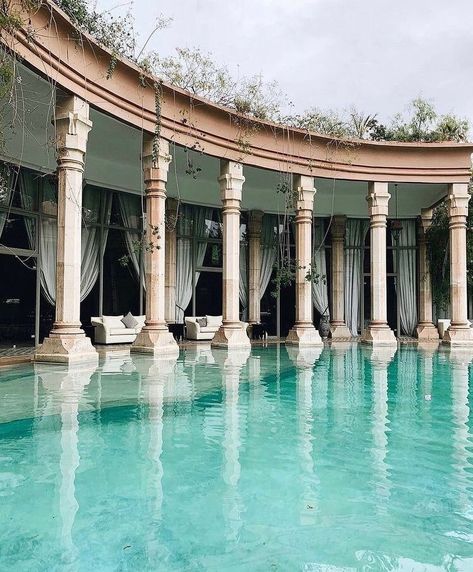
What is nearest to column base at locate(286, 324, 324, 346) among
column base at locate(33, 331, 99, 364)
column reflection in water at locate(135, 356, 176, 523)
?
column reflection in water at locate(135, 356, 176, 523)

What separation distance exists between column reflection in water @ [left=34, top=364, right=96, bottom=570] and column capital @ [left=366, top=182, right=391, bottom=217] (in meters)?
8.25

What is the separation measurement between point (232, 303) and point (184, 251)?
3985 mm

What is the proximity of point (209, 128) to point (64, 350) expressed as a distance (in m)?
5.40

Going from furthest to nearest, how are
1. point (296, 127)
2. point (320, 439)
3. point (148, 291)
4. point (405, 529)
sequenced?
point (296, 127) < point (148, 291) < point (320, 439) < point (405, 529)

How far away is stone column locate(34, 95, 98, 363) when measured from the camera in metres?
7.76

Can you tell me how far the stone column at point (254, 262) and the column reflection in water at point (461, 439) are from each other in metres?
8.38

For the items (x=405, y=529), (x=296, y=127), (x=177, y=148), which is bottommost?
(x=405, y=529)

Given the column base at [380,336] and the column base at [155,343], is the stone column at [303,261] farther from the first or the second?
the column base at [155,343]

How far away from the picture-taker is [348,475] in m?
2.94

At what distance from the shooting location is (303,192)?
12.2 m

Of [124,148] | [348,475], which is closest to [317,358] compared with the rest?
[124,148]

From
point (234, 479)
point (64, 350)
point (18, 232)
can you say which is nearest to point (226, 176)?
point (18, 232)

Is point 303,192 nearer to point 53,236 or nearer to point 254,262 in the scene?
point 254,262

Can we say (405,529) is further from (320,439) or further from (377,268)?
(377,268)
